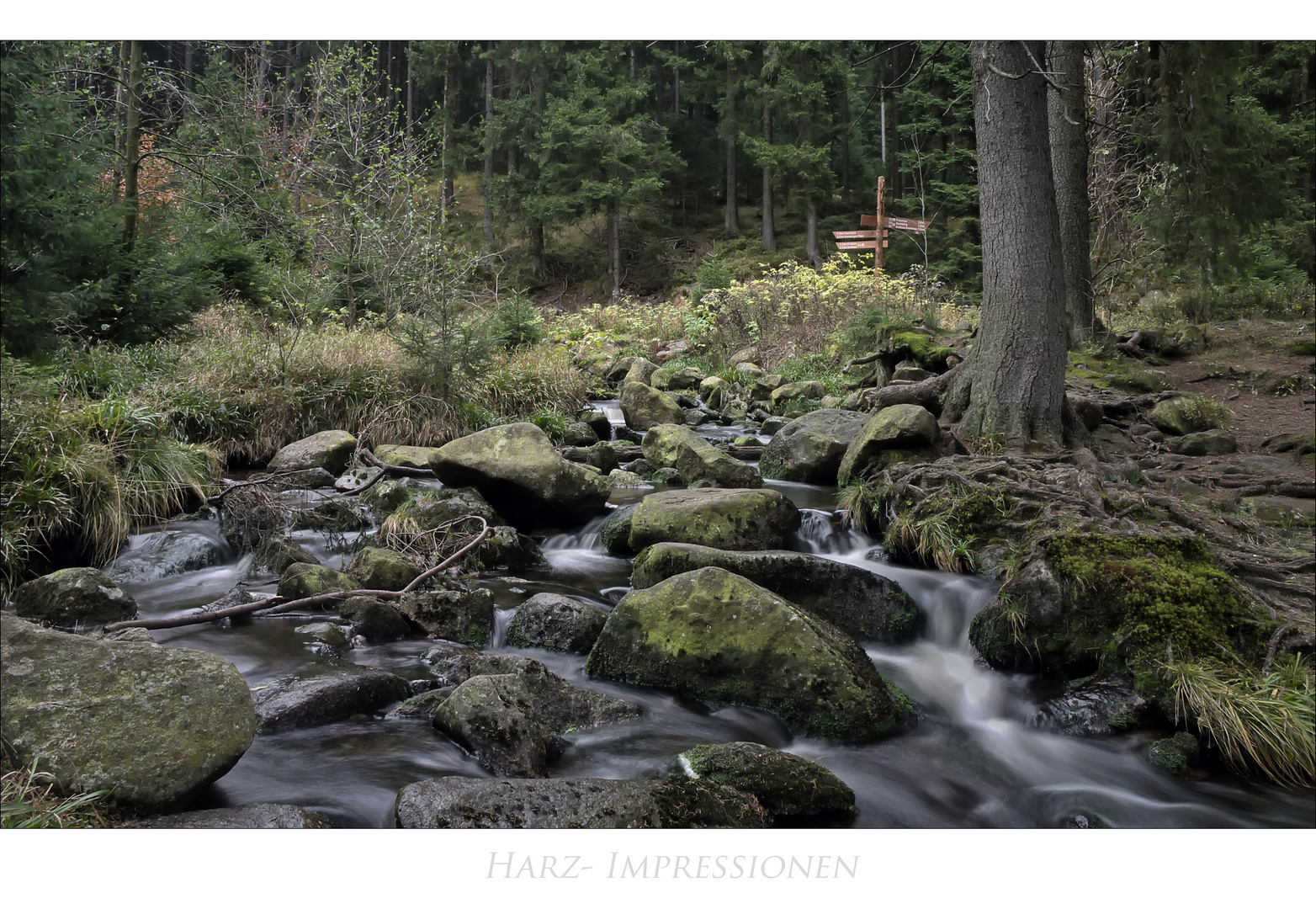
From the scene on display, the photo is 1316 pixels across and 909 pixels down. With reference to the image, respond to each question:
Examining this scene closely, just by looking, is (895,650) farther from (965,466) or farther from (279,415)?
(279,415)

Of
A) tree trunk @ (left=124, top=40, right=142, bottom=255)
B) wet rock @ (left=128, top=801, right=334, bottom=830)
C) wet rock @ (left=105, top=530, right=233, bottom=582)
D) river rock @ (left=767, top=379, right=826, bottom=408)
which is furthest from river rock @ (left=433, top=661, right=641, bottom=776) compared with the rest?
river rock @ (left=767, top=379, right=826, bottom=408)

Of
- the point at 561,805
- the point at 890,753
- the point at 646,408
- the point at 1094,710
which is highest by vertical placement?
the point at 646,408

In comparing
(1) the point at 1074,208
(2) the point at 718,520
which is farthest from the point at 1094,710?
(1) the point at 1074,208

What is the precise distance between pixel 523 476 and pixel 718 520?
1654 millimetres

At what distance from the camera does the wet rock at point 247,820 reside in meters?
2.33

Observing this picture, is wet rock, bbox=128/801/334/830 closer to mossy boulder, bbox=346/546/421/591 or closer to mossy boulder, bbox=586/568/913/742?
mossy boulder, bbox=586/568/913/742

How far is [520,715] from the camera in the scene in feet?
9.87

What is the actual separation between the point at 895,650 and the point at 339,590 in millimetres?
3131

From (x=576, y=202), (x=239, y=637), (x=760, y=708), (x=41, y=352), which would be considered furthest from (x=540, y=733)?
(x=576, y=202)

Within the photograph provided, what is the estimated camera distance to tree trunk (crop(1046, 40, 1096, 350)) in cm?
802

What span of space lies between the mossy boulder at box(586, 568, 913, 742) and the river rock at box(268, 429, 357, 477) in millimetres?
4433

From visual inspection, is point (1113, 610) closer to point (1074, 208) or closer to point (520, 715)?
point (520, 715)

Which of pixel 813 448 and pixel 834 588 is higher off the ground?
pixel 813 448

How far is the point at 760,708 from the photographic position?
3406mm
